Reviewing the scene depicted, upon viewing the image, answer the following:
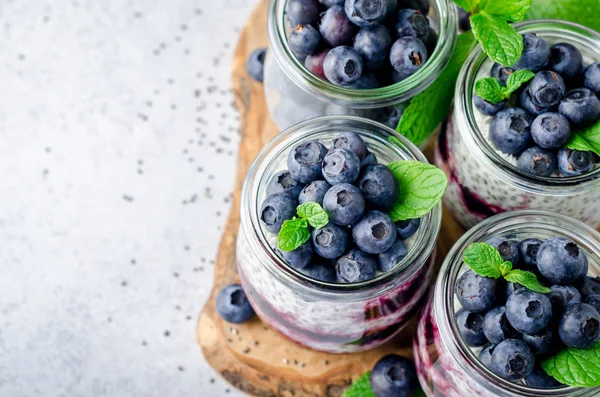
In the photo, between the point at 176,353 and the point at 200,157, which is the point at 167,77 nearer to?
the point at 200,157

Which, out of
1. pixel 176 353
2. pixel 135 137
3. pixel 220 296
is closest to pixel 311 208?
pixel 220 296

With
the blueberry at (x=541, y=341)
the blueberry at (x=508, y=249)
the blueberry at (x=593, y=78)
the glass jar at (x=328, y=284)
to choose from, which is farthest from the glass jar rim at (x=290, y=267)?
the blueberry at (x=593, y=78)

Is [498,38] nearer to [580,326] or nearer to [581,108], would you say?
[581,108]

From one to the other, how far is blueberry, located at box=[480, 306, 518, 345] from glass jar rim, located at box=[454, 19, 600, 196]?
0.26m

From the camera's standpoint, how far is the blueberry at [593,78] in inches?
52.5

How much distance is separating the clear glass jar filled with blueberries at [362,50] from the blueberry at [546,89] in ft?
0.64

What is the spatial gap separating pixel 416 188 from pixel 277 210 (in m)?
0.22

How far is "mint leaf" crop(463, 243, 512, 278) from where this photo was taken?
46.9 inches

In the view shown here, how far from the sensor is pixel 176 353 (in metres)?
1.88

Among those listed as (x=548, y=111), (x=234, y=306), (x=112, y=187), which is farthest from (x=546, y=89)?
(x=112, y=187)

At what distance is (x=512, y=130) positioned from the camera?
1.32m

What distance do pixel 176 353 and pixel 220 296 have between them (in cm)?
31

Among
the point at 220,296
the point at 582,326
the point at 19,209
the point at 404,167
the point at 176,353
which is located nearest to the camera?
the point at 582,326

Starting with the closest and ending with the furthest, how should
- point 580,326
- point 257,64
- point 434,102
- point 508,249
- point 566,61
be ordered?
point 580,326
point 508,249
point 566,61
point 434,102
point 257,64
